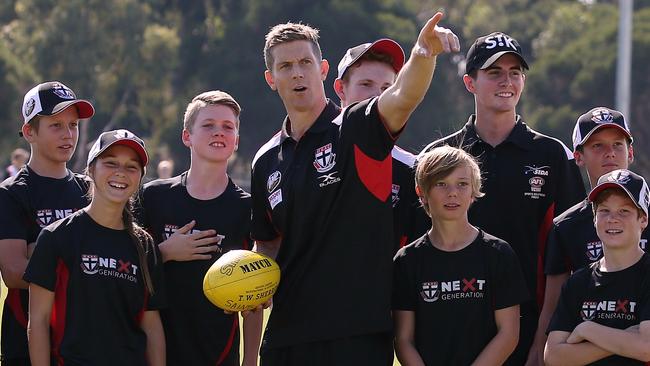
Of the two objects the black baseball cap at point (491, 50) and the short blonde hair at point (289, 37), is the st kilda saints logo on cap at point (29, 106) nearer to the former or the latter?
the short blonde hair at point (289, 37)

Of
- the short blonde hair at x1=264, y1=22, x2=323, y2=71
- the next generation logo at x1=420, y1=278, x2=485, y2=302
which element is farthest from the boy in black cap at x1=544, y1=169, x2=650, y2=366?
the short blonde hair at x1=264, y1=22, x2=323, y2=71

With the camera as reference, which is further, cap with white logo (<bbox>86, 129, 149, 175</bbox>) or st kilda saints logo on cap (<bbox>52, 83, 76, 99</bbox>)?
st kilda saints logo on cap (<bbox>52, 83, 76, 99</bbox>)

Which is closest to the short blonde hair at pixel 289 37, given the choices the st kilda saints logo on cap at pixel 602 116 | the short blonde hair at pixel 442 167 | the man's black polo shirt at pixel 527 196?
the short blonde hair at pixel 442 167

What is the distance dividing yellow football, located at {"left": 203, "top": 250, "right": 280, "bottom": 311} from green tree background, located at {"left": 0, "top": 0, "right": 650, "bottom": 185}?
38.0 m

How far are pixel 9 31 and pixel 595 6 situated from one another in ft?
92.6

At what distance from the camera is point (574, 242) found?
19.6 feet

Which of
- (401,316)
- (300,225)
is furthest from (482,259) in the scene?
(300,225)

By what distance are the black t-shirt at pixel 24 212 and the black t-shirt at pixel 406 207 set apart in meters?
1.91

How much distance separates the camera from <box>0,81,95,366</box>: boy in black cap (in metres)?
6.32

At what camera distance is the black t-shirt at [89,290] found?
19.1ft

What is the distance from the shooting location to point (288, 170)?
5578 mm

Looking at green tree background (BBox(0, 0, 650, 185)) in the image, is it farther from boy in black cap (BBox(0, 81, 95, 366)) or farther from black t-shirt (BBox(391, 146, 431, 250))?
black t-shirt (BBox(391, 146, 431, 250))

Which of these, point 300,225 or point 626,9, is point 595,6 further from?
point 300,225

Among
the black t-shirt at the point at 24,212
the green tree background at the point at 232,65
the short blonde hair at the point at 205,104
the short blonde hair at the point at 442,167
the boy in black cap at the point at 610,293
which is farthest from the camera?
the green tree background at the point at 232,65
